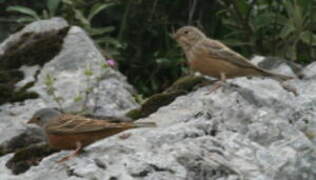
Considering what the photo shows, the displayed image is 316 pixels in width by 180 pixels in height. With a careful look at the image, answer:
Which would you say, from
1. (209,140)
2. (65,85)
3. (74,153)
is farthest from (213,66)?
(74,153)

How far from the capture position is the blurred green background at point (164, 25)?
1101 centimetres

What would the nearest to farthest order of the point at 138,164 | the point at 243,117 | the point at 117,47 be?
the point at 138,164
the point at 243,117
the point at 117,47

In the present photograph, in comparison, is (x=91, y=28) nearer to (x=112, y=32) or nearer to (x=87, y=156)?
(x=112, y=32)

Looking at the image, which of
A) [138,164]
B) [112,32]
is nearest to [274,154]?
[138,164]

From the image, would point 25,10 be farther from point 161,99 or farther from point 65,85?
point 161,99

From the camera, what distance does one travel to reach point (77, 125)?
7.40m

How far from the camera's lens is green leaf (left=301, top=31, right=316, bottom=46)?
35.3 ft

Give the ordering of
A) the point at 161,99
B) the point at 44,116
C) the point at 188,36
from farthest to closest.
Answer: the point at 188,36
the point at 161,99
the point at 44,116

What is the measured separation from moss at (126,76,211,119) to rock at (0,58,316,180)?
0.47m

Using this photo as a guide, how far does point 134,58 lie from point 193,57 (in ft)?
9.31

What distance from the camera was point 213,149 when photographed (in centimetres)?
675

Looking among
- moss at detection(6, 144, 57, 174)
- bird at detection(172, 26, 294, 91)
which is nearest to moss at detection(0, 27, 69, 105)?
bird at detection(172, 26, 294, 91)

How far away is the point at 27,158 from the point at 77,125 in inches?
16.2

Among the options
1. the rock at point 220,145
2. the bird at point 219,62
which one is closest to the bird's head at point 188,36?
the bird at point 219,62
